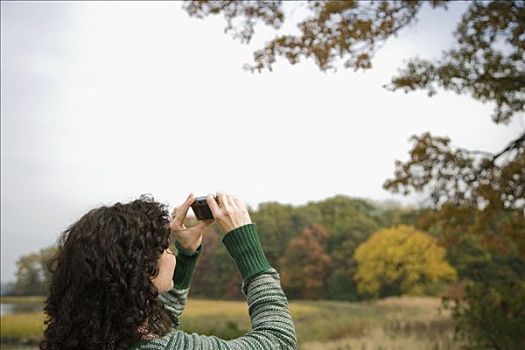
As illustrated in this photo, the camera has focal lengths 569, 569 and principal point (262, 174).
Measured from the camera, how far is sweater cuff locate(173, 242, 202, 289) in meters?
1.78

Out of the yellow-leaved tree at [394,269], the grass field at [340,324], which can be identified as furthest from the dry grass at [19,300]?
the yellow-leaved tree at [394,269]

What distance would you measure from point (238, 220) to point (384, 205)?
23269 mm

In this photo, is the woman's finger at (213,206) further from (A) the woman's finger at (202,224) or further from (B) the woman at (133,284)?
(A) the woman's finger at (202,224)

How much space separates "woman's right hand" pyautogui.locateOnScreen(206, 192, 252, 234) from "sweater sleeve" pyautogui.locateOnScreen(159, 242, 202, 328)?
1.35 ft

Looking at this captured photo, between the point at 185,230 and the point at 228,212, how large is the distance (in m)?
0.39

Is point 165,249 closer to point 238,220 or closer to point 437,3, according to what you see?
point 238,220

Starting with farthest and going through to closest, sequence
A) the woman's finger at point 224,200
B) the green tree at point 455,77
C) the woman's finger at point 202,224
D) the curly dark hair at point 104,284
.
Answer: the green tree at point 455,77, the woman's finger at point 202,224, the woman's finger at point 224,200, the curly dark hair at point 104,284

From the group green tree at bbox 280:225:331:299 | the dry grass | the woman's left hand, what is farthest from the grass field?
the woman's left hand

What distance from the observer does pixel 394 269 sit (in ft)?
60.4

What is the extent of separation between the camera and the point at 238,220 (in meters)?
1.38

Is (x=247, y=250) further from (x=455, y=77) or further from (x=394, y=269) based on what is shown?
(x=394, y=269)

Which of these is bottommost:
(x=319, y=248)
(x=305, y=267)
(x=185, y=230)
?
(x=305, y=267)

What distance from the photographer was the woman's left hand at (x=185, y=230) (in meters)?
1.64

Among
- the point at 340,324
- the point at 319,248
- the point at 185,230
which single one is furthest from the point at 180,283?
the point at 319,248
